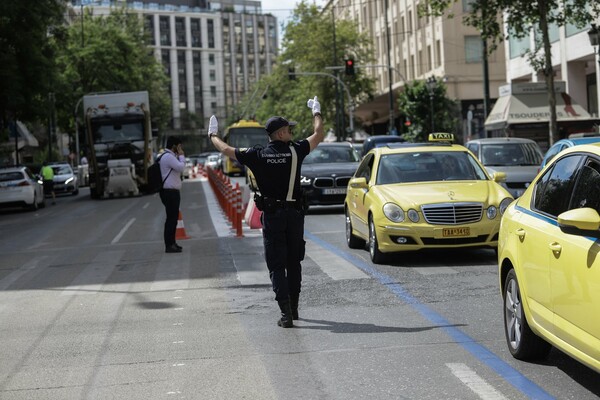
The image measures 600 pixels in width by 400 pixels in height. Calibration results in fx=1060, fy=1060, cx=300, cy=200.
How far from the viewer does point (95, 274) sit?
46.5ft

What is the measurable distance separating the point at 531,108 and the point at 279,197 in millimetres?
26355

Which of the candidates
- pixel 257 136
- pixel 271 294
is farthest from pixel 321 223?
pixel 257 136

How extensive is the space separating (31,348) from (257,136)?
5821cm

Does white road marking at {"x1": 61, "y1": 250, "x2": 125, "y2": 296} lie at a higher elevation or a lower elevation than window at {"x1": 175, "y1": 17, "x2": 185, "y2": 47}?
lower

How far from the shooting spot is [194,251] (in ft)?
55.2

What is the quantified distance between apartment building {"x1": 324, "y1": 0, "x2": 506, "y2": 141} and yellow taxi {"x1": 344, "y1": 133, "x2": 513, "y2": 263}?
4118cm

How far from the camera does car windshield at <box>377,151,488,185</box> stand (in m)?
14.6

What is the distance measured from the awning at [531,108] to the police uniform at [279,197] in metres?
25.2

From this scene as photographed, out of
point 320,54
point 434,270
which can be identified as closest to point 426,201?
point 434,270

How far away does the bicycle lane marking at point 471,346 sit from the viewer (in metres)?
6.32

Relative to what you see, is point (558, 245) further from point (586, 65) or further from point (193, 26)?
point (193, 26)

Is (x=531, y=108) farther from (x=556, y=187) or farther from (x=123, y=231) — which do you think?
(x=556, y=187)

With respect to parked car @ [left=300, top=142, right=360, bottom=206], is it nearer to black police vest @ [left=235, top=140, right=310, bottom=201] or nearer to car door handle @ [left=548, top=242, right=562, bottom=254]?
black police vest @ [left=235, top=140, right=310, bottom=201]

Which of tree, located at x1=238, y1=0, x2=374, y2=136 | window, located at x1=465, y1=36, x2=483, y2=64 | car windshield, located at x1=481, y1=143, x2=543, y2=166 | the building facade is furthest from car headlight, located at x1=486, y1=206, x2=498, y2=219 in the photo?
tree, located at x1=238, y1=0, x2=374, y2=136
